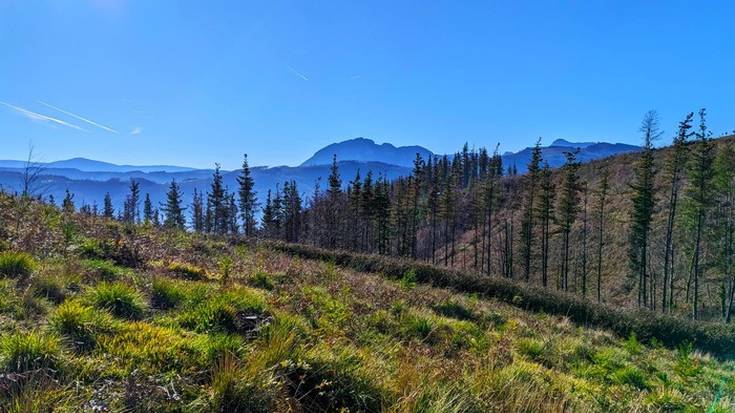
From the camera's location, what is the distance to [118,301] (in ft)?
14.8

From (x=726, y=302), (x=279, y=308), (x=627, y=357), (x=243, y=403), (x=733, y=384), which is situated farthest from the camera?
(x=726, y=302)

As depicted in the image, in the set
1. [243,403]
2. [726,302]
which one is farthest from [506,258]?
[243,403]

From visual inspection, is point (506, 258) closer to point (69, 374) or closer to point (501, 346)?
point (501, 346)

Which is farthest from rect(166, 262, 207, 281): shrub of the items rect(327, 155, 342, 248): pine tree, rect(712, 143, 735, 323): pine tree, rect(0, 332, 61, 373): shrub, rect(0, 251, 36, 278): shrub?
rect(327, 155, 342, 248): pine tree

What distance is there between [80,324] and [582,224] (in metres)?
67.2

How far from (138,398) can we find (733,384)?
9527 mm

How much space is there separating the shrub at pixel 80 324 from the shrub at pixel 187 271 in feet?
11.0

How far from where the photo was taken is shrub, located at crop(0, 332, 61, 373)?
2.85 meters

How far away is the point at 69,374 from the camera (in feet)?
9.31

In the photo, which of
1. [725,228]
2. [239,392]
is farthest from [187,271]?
[725,228]

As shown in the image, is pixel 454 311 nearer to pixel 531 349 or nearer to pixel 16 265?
pixel 531 349

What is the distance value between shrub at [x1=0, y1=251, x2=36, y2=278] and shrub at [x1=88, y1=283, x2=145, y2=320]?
4.21ft

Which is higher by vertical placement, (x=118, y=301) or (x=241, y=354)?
(x=118, y=301)

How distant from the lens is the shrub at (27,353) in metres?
2.85
